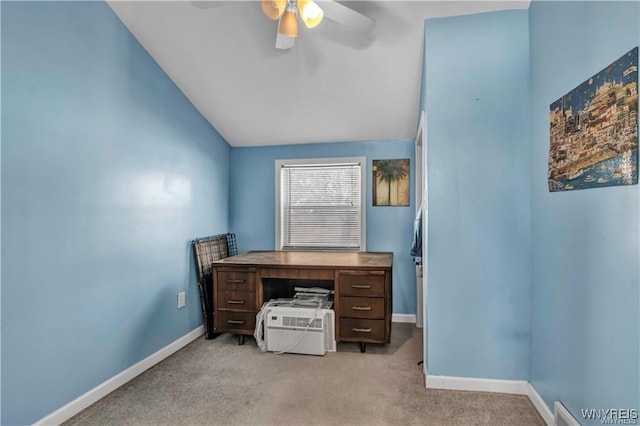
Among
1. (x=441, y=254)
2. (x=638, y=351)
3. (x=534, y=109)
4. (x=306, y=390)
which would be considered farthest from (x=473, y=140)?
(x=306, y=390)

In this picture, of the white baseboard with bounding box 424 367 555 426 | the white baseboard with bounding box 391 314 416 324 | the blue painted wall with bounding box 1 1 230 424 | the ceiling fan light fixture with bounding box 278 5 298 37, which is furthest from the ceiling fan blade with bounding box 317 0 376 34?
the white baseboard with bounding box 391 314 416 324

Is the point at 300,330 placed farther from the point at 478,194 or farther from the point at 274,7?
the point at 274,7

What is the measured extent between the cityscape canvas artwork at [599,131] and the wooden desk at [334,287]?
1.44m

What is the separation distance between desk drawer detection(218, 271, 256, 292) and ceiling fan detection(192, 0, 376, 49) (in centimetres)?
189

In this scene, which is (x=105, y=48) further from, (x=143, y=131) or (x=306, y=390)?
(x=306, y=390)

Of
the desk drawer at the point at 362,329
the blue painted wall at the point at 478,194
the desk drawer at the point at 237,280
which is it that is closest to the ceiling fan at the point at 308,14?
the blue painted wall at the point at 478,194

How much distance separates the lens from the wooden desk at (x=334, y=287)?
262 centimetres

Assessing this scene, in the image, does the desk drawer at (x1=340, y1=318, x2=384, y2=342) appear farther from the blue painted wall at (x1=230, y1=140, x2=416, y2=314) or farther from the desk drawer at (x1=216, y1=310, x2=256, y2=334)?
the blue painted wall at (x1=230, y1=140, x2=416, y2=314)

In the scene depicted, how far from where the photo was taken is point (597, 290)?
133cm

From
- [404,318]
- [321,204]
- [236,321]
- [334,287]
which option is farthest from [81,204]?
[404,318]

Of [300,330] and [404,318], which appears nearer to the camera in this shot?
[300,330]

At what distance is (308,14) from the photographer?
162 centimetres

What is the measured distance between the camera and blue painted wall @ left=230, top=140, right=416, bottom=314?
3467 millimetres

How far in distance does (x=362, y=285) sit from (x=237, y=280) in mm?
1112
